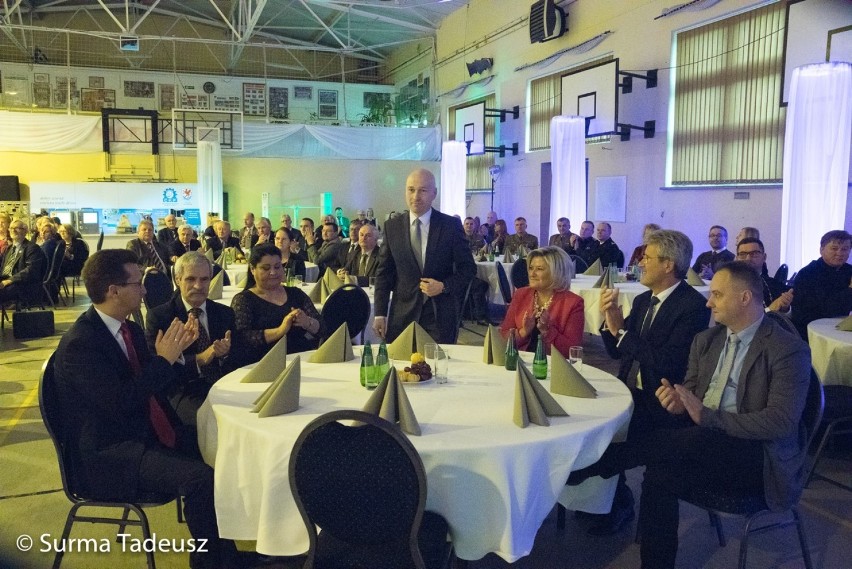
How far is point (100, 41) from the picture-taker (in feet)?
66.3

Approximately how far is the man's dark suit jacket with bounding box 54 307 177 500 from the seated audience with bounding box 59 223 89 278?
8.76 meters

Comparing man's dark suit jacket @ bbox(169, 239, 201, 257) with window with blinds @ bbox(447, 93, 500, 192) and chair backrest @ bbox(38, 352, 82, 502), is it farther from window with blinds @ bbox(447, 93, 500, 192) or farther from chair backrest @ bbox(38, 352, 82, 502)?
window with blinds @ bbox(447, 93, 500, 192)

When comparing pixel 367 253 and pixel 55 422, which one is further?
pixel 367 253

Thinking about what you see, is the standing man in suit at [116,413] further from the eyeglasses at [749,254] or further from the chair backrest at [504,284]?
the chair backrest at [504,284]

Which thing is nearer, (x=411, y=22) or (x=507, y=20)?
(x=507, y=20)

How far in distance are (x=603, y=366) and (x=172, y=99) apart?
17626 mm

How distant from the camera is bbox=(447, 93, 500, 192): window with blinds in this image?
49.9 ft

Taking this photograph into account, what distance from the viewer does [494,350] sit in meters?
3.15

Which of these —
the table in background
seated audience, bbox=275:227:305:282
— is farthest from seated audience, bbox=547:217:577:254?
the table in background

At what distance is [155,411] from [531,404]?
58.0 inches

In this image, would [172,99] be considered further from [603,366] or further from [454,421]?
[454,421]

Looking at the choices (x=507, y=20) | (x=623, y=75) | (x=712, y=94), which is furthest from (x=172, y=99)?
(x=712, y=94)

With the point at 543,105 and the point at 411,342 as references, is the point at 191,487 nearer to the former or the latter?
the point at 411,342

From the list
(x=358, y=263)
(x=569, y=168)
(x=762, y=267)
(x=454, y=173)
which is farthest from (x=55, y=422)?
(x=454, y=173)
